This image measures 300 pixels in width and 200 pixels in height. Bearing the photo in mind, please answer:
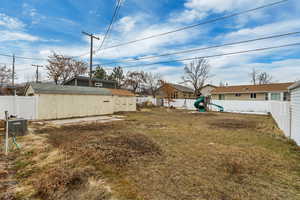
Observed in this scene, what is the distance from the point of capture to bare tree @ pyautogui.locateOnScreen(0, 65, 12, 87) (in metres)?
19.5

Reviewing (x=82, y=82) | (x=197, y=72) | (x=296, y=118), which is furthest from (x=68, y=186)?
(x=197, y=72)

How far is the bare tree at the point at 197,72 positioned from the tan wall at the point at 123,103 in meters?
20.9

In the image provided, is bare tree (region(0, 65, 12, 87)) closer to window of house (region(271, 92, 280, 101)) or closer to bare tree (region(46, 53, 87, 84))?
bare tree (region(46, 53, 87, 84))

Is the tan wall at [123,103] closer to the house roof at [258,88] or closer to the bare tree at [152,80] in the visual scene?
the house roof at [258,88]

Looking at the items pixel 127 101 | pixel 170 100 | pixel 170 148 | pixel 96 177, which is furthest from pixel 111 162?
pixel 170 100

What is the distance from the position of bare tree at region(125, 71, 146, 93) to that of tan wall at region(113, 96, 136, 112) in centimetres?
1896

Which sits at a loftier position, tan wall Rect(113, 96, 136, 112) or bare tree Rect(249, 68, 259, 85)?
bare tree Rect(249, 68, 259, 85)

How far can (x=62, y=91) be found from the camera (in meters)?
10.9

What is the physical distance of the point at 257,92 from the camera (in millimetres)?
20469

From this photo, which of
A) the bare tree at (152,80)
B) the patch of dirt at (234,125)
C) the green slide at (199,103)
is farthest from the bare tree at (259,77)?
the patch of dirt at (234,125)

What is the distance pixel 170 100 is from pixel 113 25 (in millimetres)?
16596

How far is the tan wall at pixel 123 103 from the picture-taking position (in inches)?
631

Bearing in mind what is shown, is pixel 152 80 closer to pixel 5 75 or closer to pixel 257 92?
pixel 257 92

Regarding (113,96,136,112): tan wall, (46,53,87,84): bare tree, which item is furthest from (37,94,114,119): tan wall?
(46,53,87,84): bare tree
